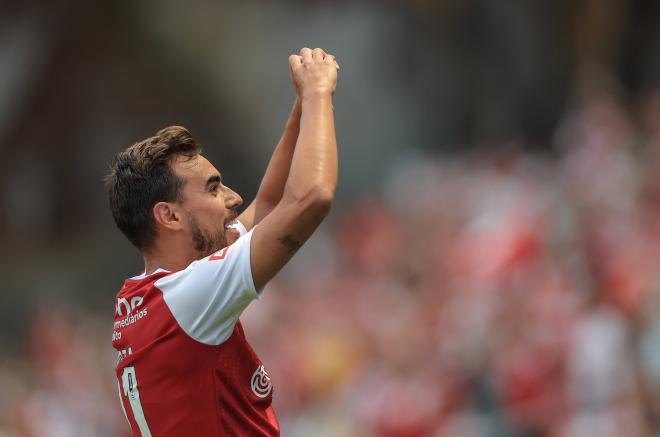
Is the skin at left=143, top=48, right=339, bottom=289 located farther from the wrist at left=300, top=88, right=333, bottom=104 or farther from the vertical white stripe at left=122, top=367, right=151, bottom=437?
the vertical white stripe at left=122, top=367, right=151, bottom=437

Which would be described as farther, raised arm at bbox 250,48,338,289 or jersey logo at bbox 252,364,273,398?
jersey logo at bbox 252,364,273,398

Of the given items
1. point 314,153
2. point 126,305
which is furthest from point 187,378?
point 314,153

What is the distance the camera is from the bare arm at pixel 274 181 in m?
4.11

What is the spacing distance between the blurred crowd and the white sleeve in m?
3.45

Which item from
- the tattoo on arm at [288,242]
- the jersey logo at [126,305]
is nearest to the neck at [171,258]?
the jersey logo at [126,305]

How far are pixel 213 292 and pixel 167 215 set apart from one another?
1.24 ft

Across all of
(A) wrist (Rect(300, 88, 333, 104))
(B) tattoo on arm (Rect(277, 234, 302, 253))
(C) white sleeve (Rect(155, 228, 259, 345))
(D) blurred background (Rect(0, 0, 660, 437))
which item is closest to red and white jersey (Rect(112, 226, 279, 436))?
(C) white sleeve (Rect(155, 228, 259, 345))

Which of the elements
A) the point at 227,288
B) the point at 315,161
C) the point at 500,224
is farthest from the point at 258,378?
the point at 500,224

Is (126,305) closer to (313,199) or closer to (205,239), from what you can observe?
(205,239)

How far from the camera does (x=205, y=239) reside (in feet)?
12.0

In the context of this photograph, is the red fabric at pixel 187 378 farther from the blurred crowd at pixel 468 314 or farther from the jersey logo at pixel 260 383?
the blurred crowd at pixel 468 314

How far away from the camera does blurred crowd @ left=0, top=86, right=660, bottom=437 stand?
6.76m

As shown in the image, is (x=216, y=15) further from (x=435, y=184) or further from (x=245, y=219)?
(x=245, y=219)

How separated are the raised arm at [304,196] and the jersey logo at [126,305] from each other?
0.48m
